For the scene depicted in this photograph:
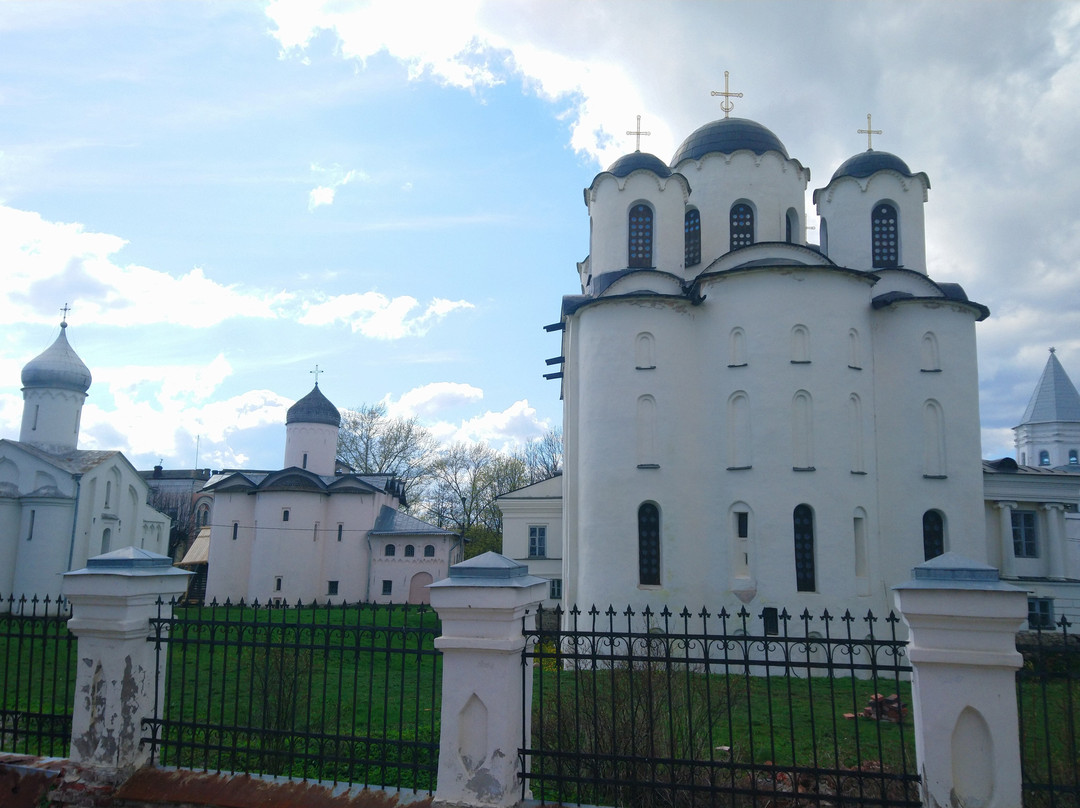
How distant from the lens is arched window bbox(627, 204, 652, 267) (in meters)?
20.7

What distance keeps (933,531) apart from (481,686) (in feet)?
53.4

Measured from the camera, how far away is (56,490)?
2825 centimetres

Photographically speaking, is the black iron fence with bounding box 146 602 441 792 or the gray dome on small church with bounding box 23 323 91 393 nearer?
the black iron fence with bounding box 146 602 441 792

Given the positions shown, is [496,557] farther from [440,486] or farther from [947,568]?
[440,486]

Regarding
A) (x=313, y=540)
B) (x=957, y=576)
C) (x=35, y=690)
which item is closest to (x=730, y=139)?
(x=957, y=576)

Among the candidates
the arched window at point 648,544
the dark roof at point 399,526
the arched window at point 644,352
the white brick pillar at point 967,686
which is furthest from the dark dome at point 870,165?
the dark roof at point 399,526

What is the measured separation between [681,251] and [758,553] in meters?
8.45

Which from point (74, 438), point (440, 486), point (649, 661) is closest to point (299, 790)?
point (649, 661)

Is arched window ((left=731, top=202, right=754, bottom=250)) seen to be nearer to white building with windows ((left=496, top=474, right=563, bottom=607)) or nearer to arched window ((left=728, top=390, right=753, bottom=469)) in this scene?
arched window ((left=728, top=390, right=753, bottom=469))

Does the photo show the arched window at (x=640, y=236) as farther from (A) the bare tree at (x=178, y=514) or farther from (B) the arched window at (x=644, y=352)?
(A) the bare tree at (x=178, y=514)

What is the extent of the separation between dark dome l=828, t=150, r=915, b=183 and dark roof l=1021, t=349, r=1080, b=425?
3259 cm

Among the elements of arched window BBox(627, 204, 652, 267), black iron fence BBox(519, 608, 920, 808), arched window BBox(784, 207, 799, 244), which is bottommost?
black iron fence BBox(519, 608, 920, 808)

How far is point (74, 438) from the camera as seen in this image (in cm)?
A: 3116

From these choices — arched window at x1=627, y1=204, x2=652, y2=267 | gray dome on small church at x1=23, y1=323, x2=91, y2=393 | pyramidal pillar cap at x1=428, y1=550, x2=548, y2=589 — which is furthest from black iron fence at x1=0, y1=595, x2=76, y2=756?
gray dome on small church at x1=23, y1=323, x2=91, y2=393
